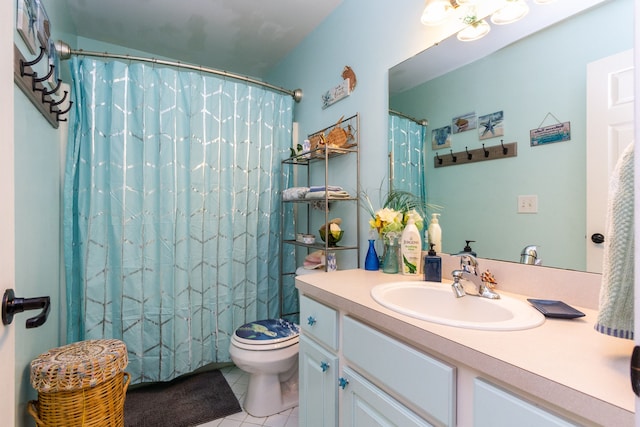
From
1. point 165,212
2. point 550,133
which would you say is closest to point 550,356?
point 550,133

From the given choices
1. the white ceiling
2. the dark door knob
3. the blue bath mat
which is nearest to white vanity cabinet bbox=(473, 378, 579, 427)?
the dark door knob

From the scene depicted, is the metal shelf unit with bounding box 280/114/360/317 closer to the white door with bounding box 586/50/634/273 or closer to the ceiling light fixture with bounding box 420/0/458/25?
the ceiling light fixture with bounding box 420/0/458/25

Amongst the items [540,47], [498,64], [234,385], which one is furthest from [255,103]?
[234,385]

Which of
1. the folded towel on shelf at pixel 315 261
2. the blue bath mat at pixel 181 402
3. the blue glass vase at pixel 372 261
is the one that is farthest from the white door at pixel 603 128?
the blue bath mat at pixel 181 402

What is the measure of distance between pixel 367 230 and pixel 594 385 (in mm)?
1263

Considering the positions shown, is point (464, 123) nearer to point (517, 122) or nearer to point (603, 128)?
point (517, 122)

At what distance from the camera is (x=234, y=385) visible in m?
2.02

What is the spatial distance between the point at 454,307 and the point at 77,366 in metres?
1.42

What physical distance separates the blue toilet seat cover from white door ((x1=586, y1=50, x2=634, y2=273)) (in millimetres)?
1365

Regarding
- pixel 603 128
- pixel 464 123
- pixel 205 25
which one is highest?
pixel 205 25

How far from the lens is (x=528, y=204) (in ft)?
3.47

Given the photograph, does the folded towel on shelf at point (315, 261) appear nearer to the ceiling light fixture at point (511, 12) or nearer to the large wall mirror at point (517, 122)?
the large wall mirror at point (517, 122)

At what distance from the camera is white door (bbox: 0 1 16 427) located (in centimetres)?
A: 58

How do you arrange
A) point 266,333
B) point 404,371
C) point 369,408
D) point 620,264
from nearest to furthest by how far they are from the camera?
point 620,264, point 404,371, point 369,408, point 266,333
